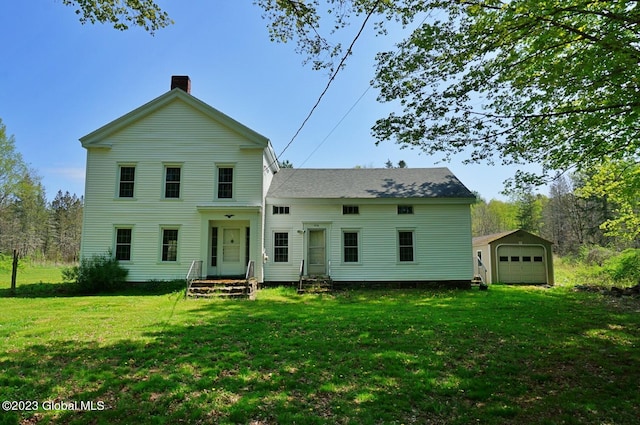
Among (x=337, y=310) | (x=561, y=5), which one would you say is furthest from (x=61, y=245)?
(x=561, y=5)

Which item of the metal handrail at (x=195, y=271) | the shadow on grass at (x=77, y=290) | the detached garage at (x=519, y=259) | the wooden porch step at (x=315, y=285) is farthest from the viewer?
the detached garage at (x=519, y=259)

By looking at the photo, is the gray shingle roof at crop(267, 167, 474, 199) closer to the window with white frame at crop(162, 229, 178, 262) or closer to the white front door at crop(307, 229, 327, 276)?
the white front door at crop(307, 229, 327, 276)

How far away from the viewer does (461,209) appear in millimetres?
15438

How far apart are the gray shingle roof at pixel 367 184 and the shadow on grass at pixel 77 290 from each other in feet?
18.4

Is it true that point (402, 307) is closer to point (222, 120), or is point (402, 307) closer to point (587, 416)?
point (587, 416)

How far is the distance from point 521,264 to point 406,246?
26.4 ft

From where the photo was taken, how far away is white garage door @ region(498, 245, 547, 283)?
1859cm

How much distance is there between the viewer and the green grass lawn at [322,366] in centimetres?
383

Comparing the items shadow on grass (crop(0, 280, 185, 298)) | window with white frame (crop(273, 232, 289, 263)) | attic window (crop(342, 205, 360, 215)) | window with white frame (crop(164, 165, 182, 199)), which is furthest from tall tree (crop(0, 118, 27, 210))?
attic window (crop(342, 205, 360, 215))

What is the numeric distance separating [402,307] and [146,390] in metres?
7.70

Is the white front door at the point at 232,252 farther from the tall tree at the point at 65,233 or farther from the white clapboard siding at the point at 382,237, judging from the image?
the tall tree at the point at 65,233

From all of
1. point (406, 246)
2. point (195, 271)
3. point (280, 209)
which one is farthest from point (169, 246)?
point (406, 246)

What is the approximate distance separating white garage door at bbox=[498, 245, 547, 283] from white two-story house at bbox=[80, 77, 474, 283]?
5065mm

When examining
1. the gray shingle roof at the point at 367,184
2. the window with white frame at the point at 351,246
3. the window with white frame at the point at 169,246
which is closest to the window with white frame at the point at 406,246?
the gray shingle roof at the point at 367,184
